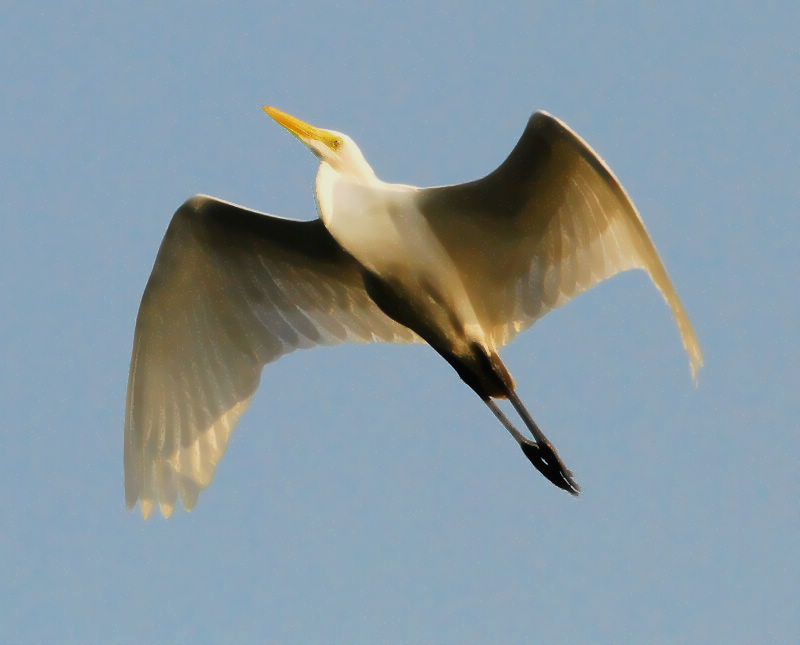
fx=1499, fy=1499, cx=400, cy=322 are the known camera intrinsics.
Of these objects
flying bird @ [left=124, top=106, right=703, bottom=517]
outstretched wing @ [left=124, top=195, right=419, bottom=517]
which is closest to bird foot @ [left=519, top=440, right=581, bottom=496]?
flying bird @ [left=124, top=106, right=703, bottom=517]

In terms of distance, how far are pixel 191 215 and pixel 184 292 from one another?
706 millimetres

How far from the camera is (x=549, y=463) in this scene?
10.9 meters

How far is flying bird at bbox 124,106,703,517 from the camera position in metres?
10.3

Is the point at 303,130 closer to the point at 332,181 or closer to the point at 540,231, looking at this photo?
the point at 332,181

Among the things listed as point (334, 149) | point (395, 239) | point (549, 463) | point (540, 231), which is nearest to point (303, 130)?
point (334, 149)

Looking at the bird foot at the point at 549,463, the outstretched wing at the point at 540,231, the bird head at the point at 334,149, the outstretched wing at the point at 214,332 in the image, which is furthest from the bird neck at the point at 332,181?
the bird foot at the point at 549,463

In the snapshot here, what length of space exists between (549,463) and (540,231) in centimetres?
169

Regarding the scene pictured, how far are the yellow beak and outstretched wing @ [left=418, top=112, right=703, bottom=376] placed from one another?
0.78 meters

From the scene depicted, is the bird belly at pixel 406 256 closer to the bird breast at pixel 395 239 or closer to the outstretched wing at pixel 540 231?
the bird breast at pixel 395 239

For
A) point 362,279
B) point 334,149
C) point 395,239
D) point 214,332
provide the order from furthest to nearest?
point 214,332, point 362,279, point 334,149, point 395,239

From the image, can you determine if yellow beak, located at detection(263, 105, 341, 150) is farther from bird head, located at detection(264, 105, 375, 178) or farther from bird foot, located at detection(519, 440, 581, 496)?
bird foot, located at detection(519, 440, 581, 496)

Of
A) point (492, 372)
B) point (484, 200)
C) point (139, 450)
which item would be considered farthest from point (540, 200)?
point (139, 450)

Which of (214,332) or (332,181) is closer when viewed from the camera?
(332,181)

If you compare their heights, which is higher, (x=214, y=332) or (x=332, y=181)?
(x=332, y=181)
